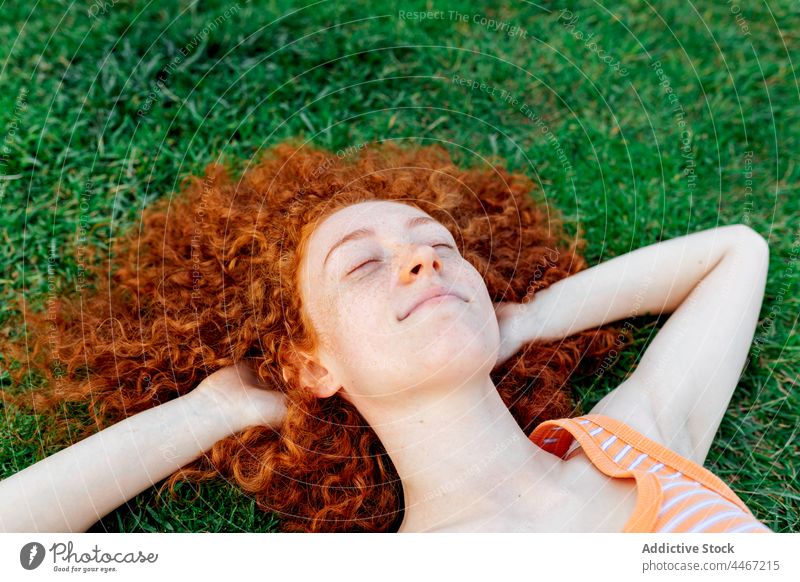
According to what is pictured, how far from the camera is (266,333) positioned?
147 centimetres

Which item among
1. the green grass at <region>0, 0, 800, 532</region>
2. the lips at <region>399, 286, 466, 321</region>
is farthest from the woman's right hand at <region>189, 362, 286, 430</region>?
the green grass at <region>0, 0, 800, 532</region>

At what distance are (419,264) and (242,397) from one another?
18.0 inches

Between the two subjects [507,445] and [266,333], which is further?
[266,333]

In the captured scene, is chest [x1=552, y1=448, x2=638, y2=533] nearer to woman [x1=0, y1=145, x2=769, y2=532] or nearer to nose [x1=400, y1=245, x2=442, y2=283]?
woman [x1=0, y1=145, x2=769, y2=532]

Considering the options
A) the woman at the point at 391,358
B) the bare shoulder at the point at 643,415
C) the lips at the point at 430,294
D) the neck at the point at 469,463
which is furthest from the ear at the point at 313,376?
the bare shoulder at the point at 643,415

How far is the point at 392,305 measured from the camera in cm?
126

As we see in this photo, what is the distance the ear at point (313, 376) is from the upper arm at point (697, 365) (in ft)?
1.73

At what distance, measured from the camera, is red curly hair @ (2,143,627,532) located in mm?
1481

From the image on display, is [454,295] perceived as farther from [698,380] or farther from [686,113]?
[686,113]

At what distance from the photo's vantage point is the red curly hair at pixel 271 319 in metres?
1.48

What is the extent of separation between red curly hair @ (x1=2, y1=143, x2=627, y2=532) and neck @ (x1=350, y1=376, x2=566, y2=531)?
7.5 inches

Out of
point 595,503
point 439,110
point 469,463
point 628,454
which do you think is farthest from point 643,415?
point 439,110
